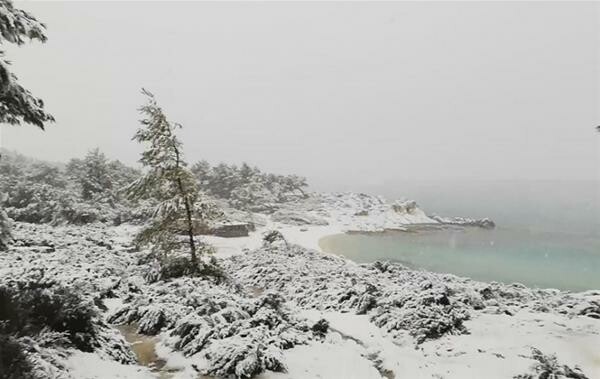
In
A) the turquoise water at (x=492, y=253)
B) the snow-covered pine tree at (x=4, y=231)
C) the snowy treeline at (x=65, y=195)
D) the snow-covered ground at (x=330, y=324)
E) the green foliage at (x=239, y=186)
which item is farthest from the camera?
the green foliage at (x=239, y=186)

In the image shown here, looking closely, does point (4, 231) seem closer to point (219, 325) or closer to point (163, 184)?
point (219, 325)

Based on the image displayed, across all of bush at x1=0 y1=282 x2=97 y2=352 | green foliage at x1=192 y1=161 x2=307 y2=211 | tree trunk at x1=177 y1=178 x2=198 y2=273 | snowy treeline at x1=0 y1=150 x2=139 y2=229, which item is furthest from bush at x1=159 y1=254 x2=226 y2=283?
green foliage at x1=192 y1=161 x2=307 y2=211

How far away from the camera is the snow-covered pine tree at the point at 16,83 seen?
6098 mm

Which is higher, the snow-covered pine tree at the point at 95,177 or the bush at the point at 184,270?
the snow-covered pine tree at the point at 95,177

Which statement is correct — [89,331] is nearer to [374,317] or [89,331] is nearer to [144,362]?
[144,362]

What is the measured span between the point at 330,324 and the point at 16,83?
1144 cm

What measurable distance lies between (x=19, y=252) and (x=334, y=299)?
49.1 feet

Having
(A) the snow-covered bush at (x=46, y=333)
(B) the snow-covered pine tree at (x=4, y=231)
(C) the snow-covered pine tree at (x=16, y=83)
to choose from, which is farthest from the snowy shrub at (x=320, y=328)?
(C) the snow-covered pine tree at (x=16, y=83)

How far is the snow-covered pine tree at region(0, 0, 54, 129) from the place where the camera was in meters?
6.10

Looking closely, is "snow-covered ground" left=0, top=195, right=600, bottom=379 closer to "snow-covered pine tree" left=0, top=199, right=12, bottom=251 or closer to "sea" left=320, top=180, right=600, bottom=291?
"snow-covered pine tree" left=0, top=199, right=12, bottom=251

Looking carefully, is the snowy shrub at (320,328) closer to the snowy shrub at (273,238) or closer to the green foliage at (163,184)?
the green foliage at (163,184)

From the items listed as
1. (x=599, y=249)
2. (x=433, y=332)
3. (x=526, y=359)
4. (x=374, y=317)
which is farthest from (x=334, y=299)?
(x=599, y=249)

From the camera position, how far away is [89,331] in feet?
26.6

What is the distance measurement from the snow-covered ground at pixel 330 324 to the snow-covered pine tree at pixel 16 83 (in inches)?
173
